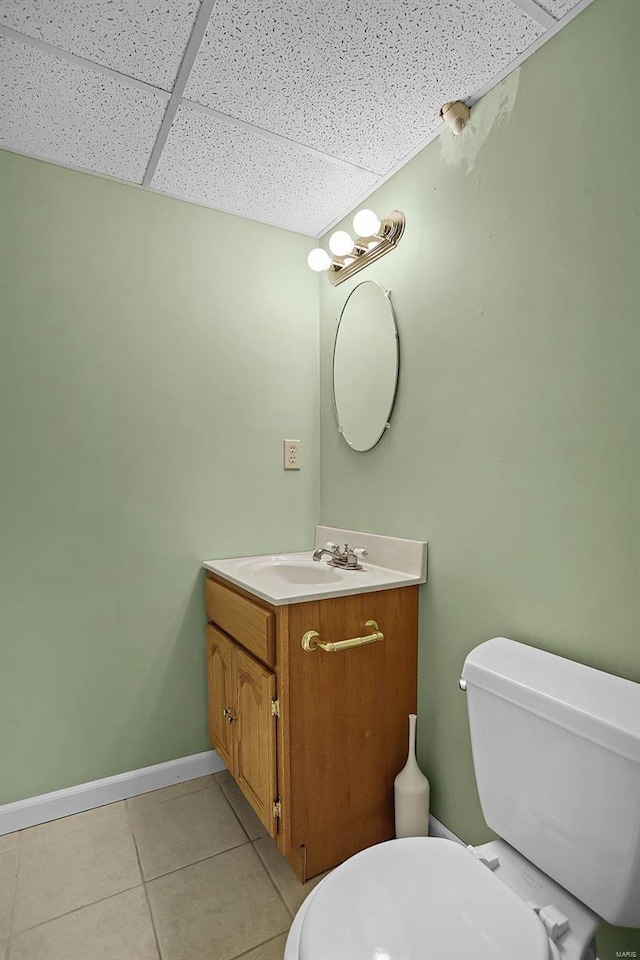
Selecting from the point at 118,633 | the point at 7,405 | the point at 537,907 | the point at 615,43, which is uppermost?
the point at 615,43

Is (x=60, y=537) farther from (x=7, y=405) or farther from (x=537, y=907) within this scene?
(x=537, y=907)

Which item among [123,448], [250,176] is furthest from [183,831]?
[250,176]

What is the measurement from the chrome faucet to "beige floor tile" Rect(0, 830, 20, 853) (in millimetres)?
1291

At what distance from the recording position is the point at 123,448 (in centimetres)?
179

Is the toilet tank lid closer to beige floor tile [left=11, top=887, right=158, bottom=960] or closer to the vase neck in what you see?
the vase neck

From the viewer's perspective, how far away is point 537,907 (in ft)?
2.94

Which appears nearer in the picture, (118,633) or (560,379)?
(560,379)

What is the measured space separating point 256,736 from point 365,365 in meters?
1.28

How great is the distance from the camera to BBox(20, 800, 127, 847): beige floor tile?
63.1 inches

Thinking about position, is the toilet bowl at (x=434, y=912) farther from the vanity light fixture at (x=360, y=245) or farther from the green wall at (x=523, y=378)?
the vanity light fixture at (x=360, y=245)

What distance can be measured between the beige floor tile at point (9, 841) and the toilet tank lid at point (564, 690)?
4.99 feet

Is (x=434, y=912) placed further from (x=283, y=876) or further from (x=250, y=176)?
(x=250, y=176)

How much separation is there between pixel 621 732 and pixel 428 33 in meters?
1.50

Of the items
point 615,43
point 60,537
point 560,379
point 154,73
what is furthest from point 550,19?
point 60,537
